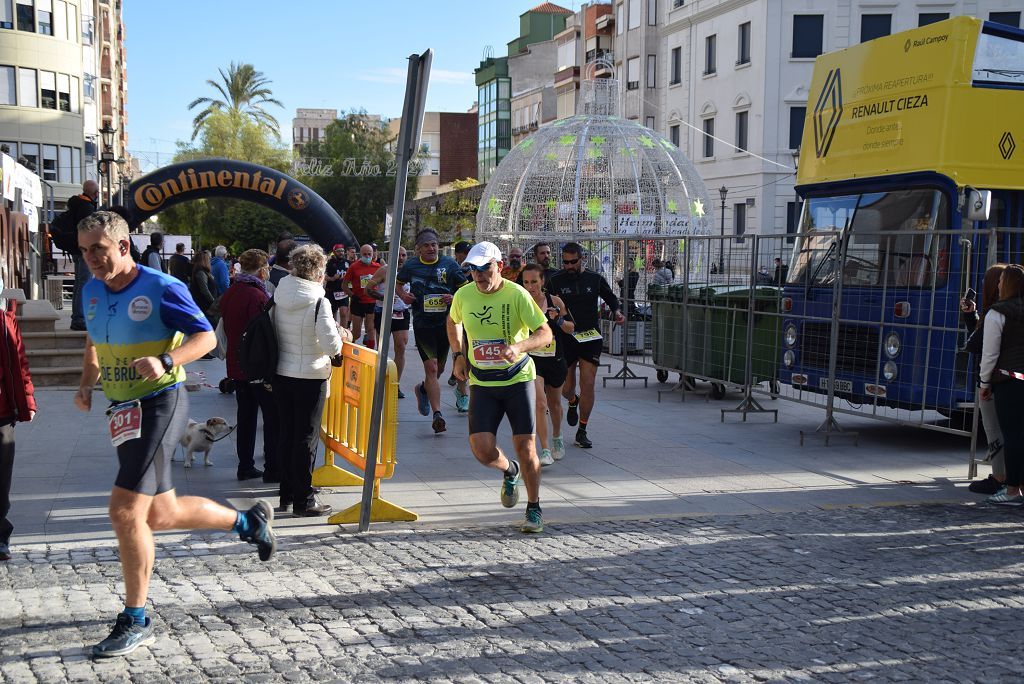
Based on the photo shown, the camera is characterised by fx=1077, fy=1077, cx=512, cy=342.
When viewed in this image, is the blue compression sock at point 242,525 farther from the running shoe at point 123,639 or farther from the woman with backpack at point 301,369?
the woman with backpack at point 301,369

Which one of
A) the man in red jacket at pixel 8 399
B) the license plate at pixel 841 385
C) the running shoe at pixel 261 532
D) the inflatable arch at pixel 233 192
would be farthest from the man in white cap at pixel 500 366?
the inflatable arch at pixel 233 192

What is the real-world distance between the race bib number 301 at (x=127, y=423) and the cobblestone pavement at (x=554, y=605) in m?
0.93

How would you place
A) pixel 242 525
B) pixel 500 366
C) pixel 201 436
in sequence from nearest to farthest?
pixel 242 525
pixel 500 366
pixel 201 436

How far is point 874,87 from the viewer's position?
11336 millimetres

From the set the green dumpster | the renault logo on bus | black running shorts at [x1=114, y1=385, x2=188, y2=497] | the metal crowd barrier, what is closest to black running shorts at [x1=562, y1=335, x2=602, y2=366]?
the metal crowd barrier

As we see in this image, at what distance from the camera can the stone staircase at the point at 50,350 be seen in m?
13.4

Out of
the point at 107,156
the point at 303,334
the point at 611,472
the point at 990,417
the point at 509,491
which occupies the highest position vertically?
the point at 107,156

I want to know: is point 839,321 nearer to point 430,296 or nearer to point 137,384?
point 430,296

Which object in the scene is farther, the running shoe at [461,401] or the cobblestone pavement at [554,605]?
the running shoe at [461,401]

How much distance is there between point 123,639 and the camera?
15.1 ft

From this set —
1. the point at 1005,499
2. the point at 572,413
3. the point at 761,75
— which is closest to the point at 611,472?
the point at 572,413

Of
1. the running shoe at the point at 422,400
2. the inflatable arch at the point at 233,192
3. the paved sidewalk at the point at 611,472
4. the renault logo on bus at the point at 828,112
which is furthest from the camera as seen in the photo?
the inflatable arch at the point at 233,192

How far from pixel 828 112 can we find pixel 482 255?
272 inches

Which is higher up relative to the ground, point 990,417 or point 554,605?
point 990,417
